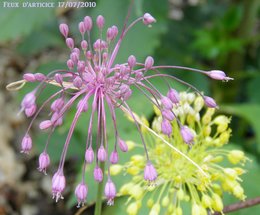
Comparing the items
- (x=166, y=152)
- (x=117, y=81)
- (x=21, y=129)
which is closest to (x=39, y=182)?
(x=21, y=129)

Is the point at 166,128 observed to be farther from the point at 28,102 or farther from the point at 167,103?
the point at 28,102

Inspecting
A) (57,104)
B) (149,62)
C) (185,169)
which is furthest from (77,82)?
(185,169)

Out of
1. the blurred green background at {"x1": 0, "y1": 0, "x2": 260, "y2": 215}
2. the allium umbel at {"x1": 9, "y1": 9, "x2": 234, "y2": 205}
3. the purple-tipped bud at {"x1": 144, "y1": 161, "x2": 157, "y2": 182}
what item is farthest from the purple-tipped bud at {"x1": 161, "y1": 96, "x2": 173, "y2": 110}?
the blurred green background at {"x1": 0, "y1": 0, "x2": 260, "y2": 215}

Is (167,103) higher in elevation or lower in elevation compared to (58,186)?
higher

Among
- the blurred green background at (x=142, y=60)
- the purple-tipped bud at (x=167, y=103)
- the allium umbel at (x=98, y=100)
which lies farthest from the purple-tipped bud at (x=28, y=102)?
the blurred green background at (x=142, y=60)

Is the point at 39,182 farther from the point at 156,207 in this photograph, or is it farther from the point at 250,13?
the point at 156,207

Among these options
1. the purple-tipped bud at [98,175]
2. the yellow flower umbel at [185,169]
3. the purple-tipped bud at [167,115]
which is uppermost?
the purple-tipped bud at [167,115]

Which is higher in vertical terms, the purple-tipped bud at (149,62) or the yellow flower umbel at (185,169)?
the purple-tipped bud at (149,62)

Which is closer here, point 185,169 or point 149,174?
point 149,174

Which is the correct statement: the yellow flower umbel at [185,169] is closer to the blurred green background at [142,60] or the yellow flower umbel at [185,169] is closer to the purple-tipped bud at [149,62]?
the purple-tipped bud at [149,62]
